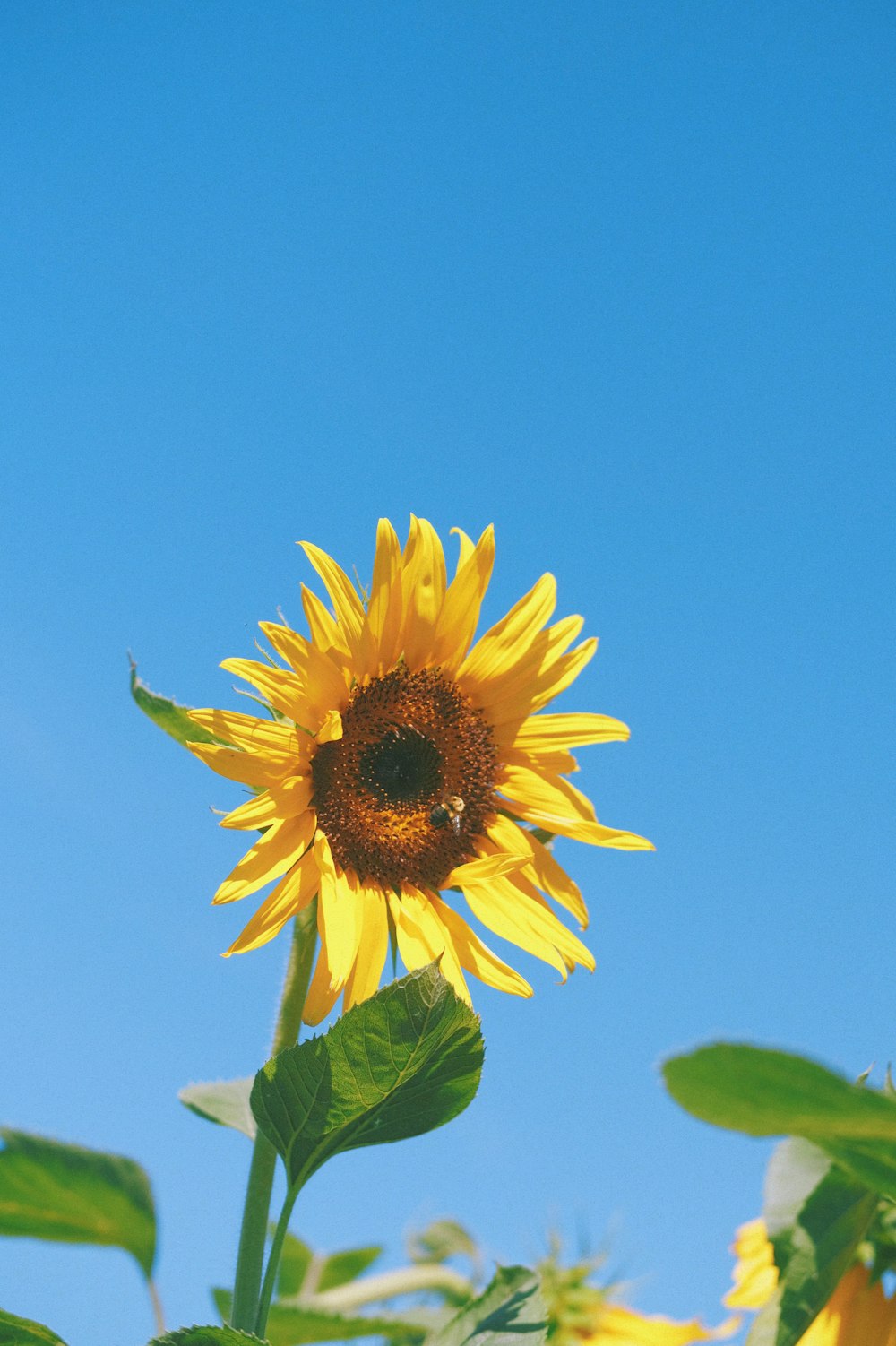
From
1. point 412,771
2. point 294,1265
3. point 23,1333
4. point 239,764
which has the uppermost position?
point 412,771

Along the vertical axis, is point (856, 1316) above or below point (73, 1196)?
A: below

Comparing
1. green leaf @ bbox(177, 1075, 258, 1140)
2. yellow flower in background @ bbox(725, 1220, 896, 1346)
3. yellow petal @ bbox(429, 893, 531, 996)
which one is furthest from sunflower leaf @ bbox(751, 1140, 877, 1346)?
green leaf @ bbox(177, 1075, 258, 1140)

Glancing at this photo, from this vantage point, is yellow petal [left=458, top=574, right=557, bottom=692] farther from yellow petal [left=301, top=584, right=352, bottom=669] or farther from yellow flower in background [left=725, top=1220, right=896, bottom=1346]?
yellow flower in background [left=725, top=1220, right=896, bottom=1346]

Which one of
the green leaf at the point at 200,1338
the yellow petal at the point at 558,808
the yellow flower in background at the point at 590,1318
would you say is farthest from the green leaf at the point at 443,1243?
the green leaf at the point at 200,1338

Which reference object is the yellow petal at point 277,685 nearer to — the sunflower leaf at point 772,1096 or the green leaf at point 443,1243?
the sunflower leaf at point 772,1096

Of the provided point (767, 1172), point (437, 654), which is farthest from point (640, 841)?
point (767, 1172)

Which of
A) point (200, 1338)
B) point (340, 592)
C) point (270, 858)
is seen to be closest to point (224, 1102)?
point (270, 858)

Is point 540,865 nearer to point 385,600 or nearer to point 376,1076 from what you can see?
point 385,600
